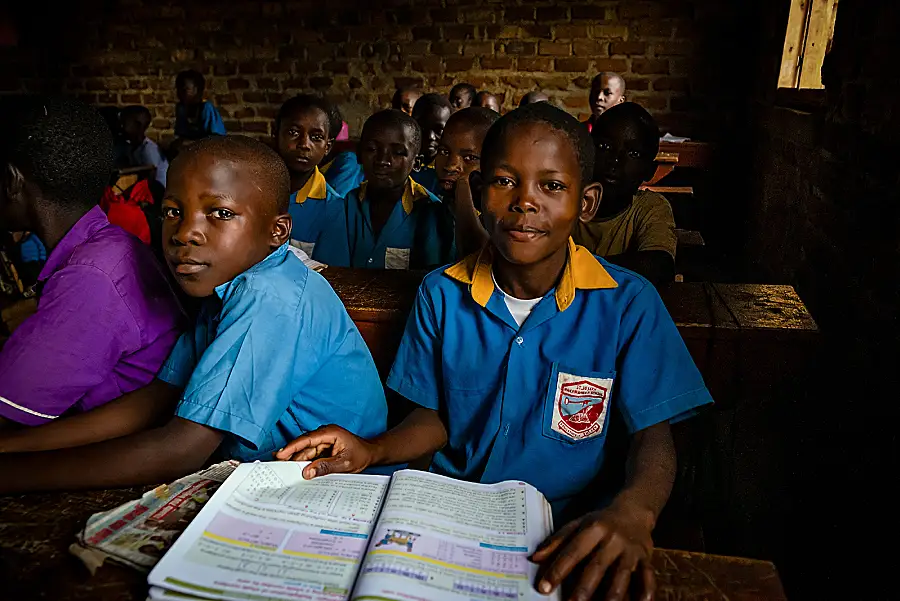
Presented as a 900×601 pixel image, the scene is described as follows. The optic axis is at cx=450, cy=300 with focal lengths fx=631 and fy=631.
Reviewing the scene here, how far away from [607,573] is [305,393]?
2.25ft

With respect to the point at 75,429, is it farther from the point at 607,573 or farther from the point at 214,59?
the point at 214,59

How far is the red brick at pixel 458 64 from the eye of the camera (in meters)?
6.32

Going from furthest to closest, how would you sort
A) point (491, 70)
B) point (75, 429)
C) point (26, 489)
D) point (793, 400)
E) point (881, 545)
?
1. point (491, 70)
2. point (881, 545)
3. point (793, 400)
4. point (75, 429)
5. point (26, 489)

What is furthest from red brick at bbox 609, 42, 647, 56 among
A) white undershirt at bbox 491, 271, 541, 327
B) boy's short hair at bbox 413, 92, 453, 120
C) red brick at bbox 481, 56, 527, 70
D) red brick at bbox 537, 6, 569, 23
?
white undershirt at bbox 491, 271, 541, 327

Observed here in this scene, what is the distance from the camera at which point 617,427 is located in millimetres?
1280

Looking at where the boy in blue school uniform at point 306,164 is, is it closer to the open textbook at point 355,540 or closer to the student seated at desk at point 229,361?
the student seated at desk at point 229,361

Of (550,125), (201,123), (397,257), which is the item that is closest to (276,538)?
(550,125)

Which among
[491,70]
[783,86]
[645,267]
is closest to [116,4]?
[491,70]

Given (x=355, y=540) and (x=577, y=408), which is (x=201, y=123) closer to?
(x=577, y=408)

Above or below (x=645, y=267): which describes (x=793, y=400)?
below

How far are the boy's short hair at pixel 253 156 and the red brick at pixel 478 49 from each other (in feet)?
17.9

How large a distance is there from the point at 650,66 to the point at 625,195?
423 cm

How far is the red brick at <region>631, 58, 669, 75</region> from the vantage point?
19.2 feet

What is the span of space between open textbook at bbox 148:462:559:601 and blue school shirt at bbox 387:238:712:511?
35 cm
